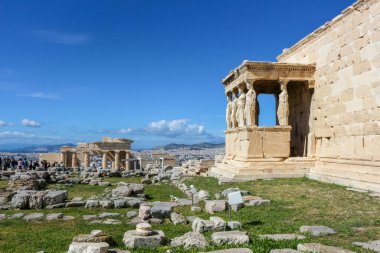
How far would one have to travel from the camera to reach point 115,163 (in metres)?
34.2

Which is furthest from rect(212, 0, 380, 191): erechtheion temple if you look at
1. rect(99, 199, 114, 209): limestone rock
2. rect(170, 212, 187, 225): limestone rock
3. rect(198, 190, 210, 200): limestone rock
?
rect(170, 212, 187, 225): limestone rock

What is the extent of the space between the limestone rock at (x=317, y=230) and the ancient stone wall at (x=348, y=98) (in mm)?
4921

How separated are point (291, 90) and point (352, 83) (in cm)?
567

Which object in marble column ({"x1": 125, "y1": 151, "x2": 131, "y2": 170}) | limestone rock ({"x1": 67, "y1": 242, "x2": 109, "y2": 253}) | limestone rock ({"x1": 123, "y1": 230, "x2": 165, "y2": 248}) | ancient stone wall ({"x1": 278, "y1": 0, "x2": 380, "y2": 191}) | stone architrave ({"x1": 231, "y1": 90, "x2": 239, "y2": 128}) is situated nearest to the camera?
limestone rock ({"x1": 67, "y1": 242, "x2": 109, "y2": 253})

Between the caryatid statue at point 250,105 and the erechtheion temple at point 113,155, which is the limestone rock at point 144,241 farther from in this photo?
the erechtheion temple at point 113,155

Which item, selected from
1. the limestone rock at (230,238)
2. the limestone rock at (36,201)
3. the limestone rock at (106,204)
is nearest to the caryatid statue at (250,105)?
the limestone rock at (106,204)

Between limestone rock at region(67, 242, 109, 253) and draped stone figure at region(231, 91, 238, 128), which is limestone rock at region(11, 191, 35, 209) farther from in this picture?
draped stone figure at region(231, 91, 238, 128)

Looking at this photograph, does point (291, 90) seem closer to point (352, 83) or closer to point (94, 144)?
point (352, 83)

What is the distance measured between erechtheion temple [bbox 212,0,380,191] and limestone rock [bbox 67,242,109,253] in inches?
336

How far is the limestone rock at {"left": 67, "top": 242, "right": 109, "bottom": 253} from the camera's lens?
593 cm

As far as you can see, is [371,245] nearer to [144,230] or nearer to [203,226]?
[203,226]

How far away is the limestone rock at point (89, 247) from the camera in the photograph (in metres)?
5.93

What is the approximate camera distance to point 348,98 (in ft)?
47.1

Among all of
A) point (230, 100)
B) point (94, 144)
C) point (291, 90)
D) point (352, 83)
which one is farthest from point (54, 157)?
point (352, 83)
